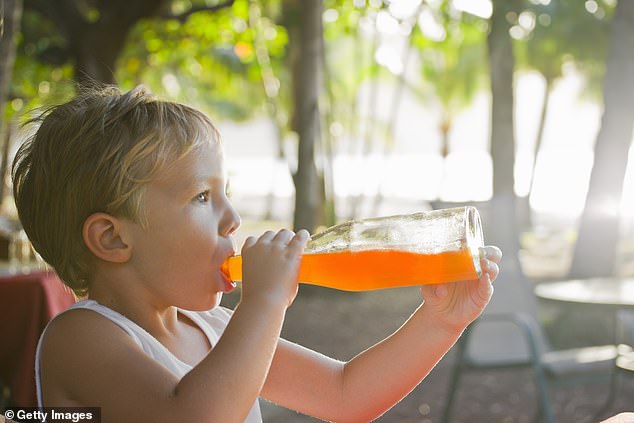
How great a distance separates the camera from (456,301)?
1726 mm

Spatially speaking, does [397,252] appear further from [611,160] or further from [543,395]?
[611,160]

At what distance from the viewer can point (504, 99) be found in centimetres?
Answer: 1198

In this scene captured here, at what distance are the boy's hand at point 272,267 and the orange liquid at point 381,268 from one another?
49 mm

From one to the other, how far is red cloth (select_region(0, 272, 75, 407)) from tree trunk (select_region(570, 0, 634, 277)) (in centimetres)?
573

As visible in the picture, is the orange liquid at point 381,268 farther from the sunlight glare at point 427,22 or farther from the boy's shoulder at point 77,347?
the sunlight glare at point 427,22

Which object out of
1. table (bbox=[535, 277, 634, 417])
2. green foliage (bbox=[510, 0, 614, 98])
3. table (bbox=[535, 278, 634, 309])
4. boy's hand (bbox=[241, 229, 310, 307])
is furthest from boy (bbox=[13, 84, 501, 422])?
green foliage (bbox=[510, 0, 614, 98])

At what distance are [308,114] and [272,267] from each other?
906 cm

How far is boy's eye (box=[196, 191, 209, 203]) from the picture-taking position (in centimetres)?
151

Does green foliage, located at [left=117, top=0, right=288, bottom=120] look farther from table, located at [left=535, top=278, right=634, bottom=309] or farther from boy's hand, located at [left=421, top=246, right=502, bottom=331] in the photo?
boy's hand, located at [left=421, top=246, right=502, bottom=331]

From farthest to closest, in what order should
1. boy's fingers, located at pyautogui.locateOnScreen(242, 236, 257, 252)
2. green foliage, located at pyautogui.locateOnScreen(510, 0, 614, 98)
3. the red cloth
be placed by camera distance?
green foliage, located at pyautogui.locateOnScreen(510, 0, 614, 98)
the red cloth
boy's fingers, located at pyautogui.locateOnScreen(242, 236, 257, 252)

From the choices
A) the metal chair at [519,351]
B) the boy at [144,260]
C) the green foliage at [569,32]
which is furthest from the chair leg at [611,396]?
the green foliage at [569,32]

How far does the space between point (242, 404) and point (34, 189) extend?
545 mm

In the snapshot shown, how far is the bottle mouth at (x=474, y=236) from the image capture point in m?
1.55

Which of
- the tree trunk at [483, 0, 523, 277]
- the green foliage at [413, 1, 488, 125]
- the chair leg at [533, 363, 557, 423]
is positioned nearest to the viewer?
the chair leg at [533, 363, 557, 423]
